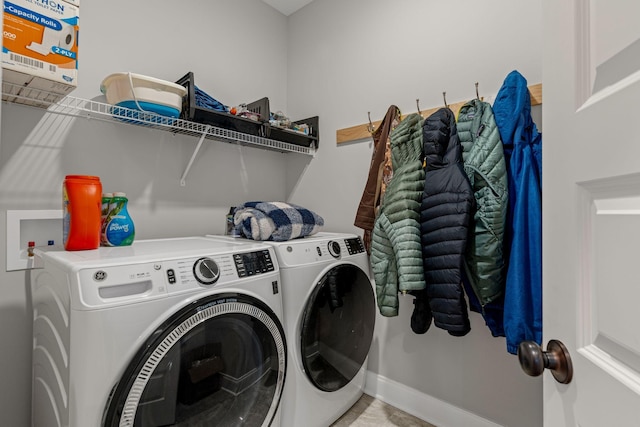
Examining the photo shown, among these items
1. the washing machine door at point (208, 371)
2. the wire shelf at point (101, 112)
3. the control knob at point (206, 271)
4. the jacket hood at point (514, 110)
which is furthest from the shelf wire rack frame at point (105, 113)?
the jacket hood at point (514, 110)

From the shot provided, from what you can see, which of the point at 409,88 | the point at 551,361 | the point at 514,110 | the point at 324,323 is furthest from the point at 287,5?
the point at 551,361

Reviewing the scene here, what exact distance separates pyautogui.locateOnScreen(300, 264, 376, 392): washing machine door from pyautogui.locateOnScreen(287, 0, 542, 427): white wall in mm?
264

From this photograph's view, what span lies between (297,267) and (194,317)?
46cm

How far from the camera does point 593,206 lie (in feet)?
1.45

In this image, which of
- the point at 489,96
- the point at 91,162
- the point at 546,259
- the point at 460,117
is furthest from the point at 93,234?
the point at 489,96

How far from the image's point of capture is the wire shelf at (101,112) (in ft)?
3.59

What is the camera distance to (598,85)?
436 mm

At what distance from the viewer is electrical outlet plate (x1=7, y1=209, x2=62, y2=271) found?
1.18m

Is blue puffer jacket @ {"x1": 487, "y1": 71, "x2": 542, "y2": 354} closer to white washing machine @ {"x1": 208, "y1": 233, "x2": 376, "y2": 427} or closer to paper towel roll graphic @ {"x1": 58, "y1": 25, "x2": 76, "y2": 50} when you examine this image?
white washing machine @ {"x1": 208, "y1": 233, "x2": 376, "y2": 427}

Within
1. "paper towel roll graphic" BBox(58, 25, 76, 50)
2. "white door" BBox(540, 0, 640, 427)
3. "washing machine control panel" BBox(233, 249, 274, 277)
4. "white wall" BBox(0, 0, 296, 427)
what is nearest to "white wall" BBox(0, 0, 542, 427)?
"white wall" BBox(0, 0, 296, 427)

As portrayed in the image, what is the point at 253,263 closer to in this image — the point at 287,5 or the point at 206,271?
the point at 206,271

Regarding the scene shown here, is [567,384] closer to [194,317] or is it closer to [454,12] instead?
[194,317]

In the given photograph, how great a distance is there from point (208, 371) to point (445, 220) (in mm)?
984

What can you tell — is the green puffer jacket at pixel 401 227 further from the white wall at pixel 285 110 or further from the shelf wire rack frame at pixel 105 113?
the shelf wire rack frame at pixel 105 113
